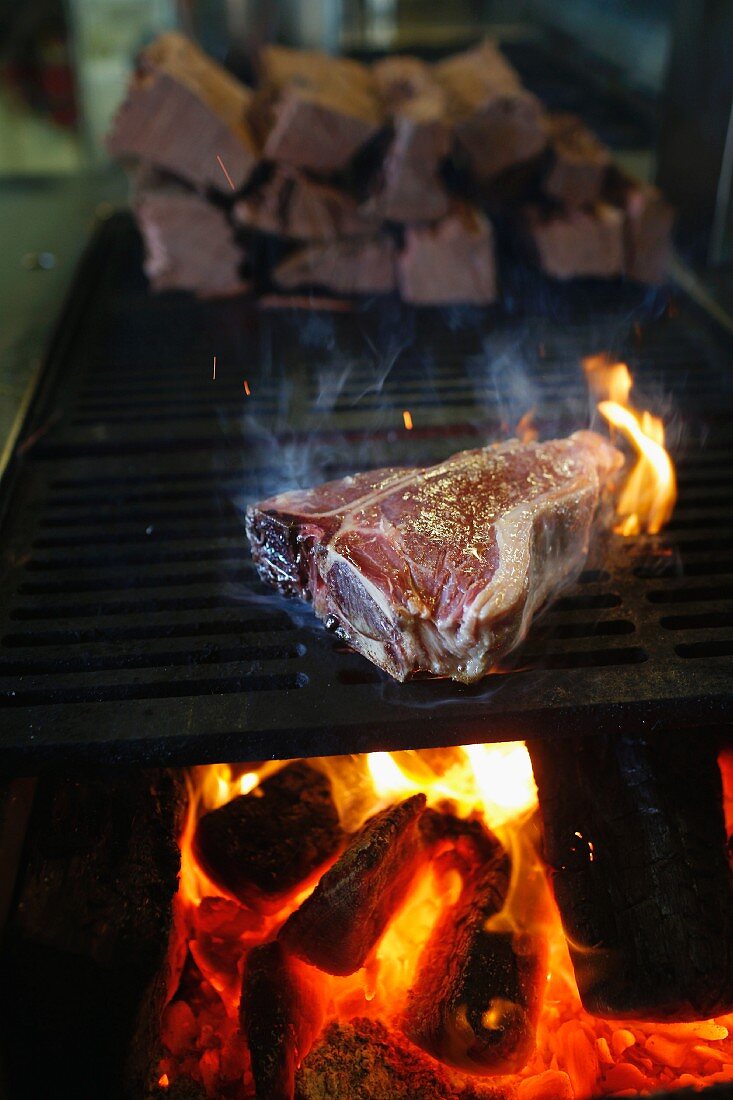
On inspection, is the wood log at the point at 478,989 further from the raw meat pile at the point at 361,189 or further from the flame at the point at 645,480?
the raw meat pile at the point at 361,189

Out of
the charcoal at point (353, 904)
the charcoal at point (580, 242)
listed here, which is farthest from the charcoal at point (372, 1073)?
the charcoal at point (580, 242)

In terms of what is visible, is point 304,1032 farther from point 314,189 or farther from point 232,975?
point 314,189

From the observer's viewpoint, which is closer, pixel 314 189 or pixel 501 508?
pixel 501 508

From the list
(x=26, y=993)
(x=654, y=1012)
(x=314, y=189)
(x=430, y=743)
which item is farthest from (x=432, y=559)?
(x=314, y=189)

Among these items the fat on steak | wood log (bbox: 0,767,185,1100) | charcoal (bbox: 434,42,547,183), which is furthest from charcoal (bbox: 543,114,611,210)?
wood log (bbox: 0,767,185,1100)

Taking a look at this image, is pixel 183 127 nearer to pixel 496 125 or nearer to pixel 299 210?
pixel 299 210

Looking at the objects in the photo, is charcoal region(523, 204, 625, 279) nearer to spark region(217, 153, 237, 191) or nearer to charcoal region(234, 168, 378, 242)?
charcoal region(234, 168, 378, 242)

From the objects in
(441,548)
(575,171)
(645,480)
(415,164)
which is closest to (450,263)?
(415,164)
